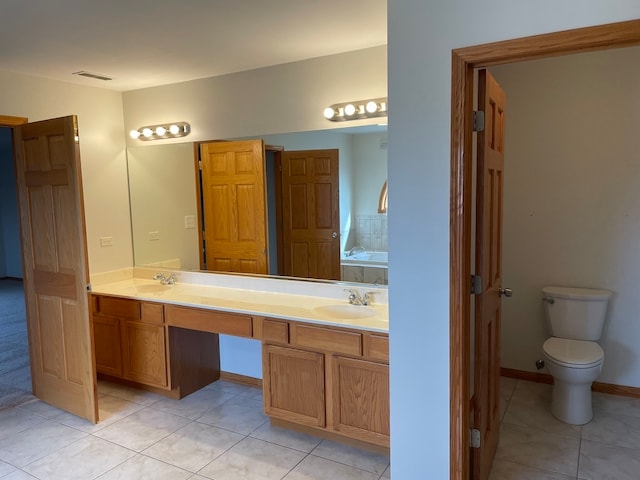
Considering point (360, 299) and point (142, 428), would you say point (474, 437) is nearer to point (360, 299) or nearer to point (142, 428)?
point (360, 299)

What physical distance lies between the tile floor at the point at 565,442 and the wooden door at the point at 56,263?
263cm

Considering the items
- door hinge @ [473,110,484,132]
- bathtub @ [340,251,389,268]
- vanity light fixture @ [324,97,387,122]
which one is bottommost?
bathtub @ [340,251,389,268]

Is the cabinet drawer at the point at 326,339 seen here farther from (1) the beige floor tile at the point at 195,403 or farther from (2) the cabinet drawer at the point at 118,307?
(2) the cabinet drawer at the point at 118,307

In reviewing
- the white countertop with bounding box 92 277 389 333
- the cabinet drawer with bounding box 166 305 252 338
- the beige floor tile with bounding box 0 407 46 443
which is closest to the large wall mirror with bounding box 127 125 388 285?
the white countertop with bounding box 92 277 389 333

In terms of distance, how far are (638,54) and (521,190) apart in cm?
111

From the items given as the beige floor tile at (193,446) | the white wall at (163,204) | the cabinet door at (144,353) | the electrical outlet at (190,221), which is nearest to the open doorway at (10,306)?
the cabinet door at (144,353)

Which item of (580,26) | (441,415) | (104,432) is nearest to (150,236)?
(104,432)

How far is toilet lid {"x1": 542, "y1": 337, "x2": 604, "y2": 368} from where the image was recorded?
2822 mm

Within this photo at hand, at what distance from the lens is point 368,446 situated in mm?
2637

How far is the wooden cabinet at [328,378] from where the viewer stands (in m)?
2.46

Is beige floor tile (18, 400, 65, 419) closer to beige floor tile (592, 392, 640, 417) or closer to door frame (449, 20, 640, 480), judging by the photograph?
door frame (449, 20, 640, 480)

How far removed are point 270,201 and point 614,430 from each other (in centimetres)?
264

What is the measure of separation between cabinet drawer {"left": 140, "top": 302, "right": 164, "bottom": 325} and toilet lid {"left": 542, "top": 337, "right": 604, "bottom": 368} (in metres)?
2.62

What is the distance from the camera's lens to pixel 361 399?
8.25 feet
